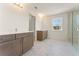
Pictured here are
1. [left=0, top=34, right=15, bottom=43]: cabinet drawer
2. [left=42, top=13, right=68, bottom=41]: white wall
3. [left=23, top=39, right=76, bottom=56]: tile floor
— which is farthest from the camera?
[left=42, top=13, right=68, bottom=41]: white wall

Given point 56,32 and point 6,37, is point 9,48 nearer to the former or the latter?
point 6,37

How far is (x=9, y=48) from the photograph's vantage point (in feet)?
8.45

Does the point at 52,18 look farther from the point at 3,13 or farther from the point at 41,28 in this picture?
the point at 3,13

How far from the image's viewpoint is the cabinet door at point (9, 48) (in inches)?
91.3

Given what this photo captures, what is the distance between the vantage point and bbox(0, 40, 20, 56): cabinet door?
7.61 ft

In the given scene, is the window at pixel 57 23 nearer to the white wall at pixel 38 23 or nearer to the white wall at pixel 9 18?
the white wall at pixel 38 23

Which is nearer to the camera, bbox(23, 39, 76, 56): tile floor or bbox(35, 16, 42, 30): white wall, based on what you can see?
bbox(23, 39, 76, 56): tile floor

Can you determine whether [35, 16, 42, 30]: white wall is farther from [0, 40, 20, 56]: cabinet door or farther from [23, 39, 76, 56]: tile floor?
[0, 40, 20, 56]: cabinet door

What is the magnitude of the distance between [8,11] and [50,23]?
15.0 feet

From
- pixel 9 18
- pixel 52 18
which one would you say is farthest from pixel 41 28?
pixel 9 18

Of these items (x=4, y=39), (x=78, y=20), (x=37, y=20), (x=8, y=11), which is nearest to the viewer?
(x=4, y=39)

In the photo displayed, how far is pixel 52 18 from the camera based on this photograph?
7938 millimetres

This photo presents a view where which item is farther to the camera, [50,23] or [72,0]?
[50,23]

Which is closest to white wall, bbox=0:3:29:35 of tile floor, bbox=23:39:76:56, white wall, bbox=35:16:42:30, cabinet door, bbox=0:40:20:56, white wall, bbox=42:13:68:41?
cabinet door, bbox=0:40:20:56
